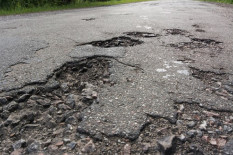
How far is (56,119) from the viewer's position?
1.48m

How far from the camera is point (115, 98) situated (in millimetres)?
1689

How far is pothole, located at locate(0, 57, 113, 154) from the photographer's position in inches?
49.6

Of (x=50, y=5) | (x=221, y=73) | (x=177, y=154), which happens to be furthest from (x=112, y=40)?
(x=50, y=5)

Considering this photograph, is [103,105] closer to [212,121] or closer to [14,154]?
[14,154]

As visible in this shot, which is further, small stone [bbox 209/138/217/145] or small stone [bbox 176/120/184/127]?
small stone [bbox 176/120/184/127]

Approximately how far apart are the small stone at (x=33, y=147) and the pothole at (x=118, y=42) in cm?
202

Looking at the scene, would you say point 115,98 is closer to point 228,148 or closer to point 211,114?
point 211,114

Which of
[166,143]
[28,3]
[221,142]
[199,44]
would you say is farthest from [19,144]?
[28,3]

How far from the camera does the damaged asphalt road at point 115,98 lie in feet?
4.12

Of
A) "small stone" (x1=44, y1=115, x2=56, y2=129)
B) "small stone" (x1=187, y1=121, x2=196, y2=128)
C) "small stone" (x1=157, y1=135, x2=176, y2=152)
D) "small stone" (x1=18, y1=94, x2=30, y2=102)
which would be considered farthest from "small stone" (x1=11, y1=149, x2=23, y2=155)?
"small stone" (x1=187, y1=121, x2=196, y2=128)

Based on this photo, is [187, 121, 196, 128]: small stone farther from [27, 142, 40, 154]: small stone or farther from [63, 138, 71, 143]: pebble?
[27, 142, 40, 154]: small stone

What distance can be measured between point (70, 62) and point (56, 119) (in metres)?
1.05

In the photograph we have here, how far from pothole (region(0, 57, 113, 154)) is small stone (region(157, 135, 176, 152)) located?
524mm

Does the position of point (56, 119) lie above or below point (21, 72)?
below
